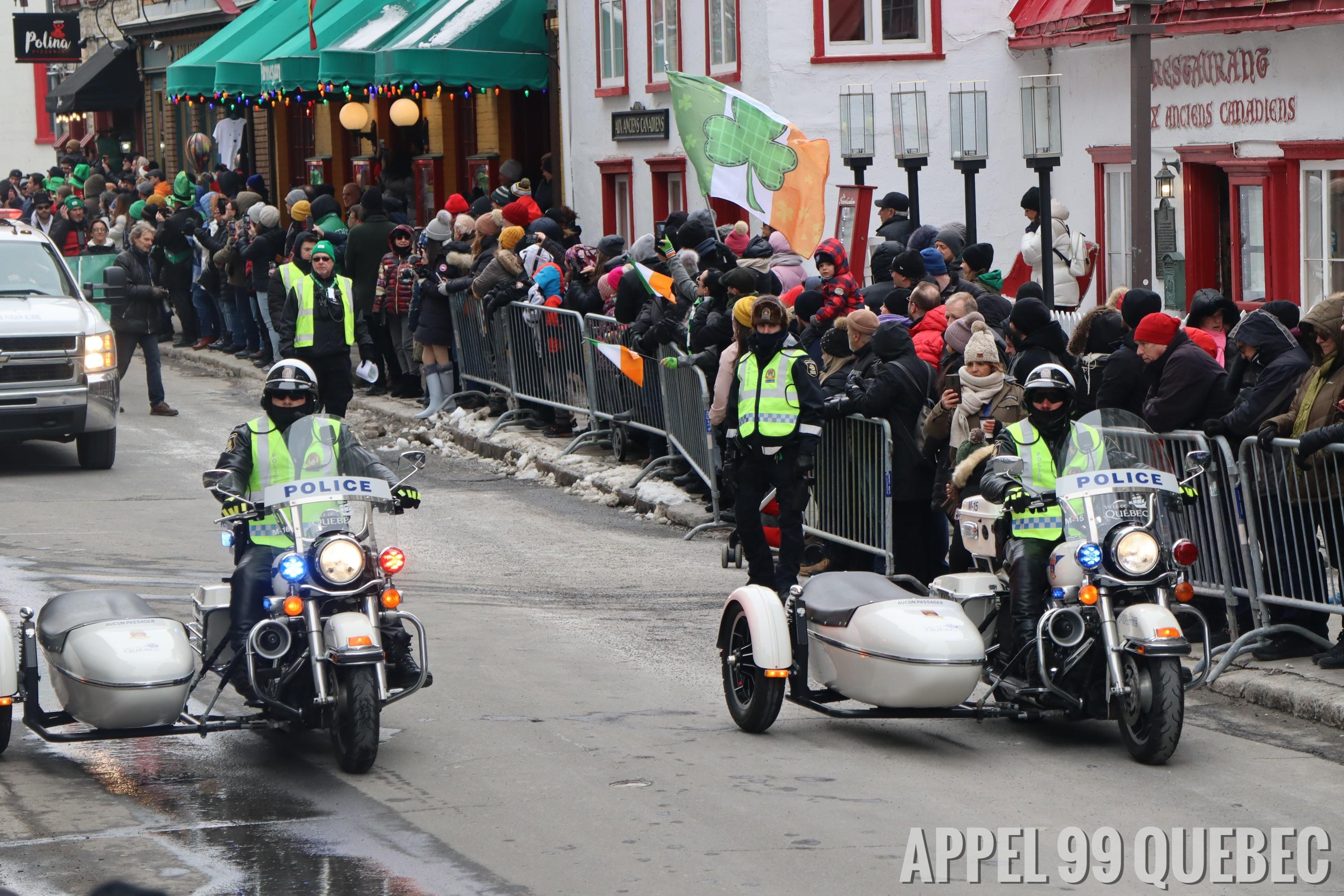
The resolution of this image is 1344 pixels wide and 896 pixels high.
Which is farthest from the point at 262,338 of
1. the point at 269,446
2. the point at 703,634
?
the point at 269,446

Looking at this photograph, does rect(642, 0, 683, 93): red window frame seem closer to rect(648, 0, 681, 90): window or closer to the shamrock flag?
rect(648, 0, 681, 90): window

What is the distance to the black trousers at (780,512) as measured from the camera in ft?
34.4

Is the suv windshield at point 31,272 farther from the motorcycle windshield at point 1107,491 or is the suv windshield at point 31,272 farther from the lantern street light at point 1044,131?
the motorcycle windshield at point 1107,491

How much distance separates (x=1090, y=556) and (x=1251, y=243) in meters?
10.8

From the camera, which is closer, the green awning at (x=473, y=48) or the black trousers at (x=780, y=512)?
the black trousers at (x=780, y=512)

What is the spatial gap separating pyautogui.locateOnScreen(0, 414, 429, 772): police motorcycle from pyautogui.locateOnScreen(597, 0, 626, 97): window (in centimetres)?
1710

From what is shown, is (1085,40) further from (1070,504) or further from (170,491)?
(1070,504)

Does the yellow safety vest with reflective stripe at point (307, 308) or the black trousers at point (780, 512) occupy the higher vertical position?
the yellow safety vest with reflective stripe at point (307, 308)

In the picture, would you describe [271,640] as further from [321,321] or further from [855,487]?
[321,321]

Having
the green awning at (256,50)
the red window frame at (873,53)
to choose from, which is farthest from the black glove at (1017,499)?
the green awning at (256,50)

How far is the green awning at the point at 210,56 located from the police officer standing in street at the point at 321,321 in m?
14.7

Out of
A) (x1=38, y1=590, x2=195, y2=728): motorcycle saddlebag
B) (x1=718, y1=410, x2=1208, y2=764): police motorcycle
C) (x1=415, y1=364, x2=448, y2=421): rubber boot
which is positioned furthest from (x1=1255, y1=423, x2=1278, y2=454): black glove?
(x1=415, y1=364, x2=448, y2=421): rubber boot

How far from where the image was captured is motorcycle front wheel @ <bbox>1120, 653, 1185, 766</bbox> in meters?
7.14

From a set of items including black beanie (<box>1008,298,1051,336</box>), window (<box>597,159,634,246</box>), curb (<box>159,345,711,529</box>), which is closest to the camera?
black beanie (<box>1008,298,1051,336</box>)
